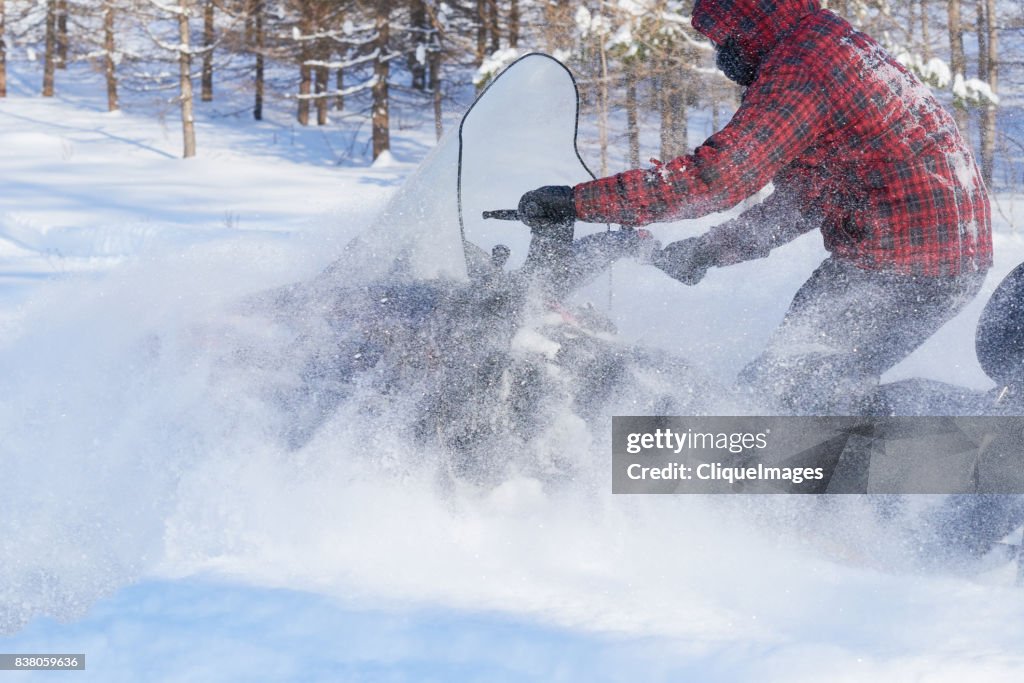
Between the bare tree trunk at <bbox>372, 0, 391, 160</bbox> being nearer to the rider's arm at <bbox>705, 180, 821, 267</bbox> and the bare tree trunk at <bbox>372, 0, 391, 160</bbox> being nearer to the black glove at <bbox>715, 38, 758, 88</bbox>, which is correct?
the rider's arm at <bbox>705, 180, 821, 267</bbox>

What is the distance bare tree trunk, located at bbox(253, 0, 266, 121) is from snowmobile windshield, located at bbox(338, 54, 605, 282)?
19.0 m

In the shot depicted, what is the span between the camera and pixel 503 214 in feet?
9.36

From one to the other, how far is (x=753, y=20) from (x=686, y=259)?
0.75m

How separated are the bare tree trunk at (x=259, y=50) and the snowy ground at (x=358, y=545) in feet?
61.4

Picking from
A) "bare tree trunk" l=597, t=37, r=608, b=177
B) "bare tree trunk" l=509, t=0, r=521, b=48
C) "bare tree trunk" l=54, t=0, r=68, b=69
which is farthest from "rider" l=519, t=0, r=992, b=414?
"bare tree trunk" l=54, t=0, r=68, b=69

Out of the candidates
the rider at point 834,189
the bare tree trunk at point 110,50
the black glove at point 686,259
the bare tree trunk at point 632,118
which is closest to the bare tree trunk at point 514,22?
the bare tree trunk at point 632,118

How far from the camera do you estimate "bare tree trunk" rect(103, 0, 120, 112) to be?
2017 centimetres

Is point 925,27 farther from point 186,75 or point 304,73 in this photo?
point 304,73

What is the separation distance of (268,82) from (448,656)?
25.2 meters

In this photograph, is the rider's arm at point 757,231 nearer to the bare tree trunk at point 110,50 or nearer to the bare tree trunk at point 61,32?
the bare tree trunk at point 110,50

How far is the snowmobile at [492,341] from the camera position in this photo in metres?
2.85

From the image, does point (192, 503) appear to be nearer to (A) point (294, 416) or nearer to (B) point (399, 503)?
(A) point (294, 416)

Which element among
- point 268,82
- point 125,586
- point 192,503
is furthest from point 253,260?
point 268,82

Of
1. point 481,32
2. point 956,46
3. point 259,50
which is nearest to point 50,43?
point 259,50
